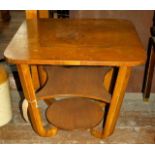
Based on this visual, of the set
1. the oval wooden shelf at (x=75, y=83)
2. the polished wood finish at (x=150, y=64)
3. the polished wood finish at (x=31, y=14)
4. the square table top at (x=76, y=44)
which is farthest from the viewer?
the polished wood finish at (x=150, y=64)

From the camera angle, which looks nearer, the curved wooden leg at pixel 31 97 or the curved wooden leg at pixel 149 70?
the curved wooden leg at pixel 31 97

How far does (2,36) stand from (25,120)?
51.3 inches

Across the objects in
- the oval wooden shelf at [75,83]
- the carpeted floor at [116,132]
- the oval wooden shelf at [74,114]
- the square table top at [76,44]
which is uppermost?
the square table top at [76,44]

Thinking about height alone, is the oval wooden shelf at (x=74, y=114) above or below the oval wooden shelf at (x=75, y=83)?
below

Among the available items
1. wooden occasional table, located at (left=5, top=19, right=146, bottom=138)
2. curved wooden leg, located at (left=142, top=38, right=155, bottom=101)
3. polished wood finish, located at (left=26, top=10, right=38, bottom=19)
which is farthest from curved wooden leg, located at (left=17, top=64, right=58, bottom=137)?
curved wooden leg, located at (left=142, top=38, right=155, bottom=101)

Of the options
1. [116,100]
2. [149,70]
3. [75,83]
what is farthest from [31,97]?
[149,70]

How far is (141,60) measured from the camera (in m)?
0.84

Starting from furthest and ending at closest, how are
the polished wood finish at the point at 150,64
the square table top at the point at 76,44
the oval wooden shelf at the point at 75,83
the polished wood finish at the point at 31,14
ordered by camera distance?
the polished wood finish at the point at 150,64 < the polished wood finish at the point at 31,14 < the oval wooden shelf at the point at 75,83 < the square table top at the point at 76,44

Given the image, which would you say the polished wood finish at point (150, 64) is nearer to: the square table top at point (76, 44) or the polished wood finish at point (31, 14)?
the square table top at point (76, 44)

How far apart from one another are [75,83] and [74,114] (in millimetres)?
167

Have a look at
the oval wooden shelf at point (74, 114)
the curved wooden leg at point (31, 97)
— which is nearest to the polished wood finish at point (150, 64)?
the oval wooden shelf at point (74, 114)

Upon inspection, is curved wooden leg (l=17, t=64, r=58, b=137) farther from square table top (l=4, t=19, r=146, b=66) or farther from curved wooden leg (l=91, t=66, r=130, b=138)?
curved wooden leg (l=91, t=66, r=130, b=138)

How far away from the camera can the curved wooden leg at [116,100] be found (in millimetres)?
914

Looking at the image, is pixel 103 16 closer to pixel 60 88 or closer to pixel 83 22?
pixel 83 22
